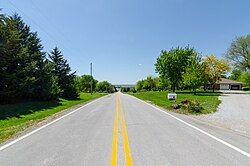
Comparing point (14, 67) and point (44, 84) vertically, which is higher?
point (14, 67)

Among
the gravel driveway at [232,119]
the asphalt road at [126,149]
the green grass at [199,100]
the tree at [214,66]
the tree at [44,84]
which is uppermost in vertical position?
the tree at [214,66]

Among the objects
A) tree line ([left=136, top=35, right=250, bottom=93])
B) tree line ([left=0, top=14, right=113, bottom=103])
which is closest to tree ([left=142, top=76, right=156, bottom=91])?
tree line ([left=136, top=35, right=250, bottom=93])

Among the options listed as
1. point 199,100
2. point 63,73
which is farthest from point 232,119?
point 63,73

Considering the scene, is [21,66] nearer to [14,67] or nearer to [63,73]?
[14,67]

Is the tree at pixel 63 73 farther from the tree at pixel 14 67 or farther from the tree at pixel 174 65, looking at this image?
the tree at pixel 174 65

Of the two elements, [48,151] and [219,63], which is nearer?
[48,151]

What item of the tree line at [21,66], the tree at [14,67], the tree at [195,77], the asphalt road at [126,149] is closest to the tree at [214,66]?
the tree at [195,77]

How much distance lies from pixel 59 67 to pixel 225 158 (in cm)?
4213

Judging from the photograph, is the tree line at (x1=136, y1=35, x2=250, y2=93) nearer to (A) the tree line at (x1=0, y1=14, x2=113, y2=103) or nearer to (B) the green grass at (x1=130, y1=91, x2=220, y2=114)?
(B) the green grass at (x1=130, y1=91, x2=220, y2=114)

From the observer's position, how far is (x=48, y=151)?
767 centimetres

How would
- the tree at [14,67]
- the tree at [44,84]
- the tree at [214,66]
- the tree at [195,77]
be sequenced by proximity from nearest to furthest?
1. the tree at [14,67]
2. the tree at [44,84]
3. the tree at [195,77]
4. the tree at [214,66]

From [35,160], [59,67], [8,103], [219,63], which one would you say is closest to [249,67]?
[219,63]

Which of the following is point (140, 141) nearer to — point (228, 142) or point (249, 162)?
point (228, 142)

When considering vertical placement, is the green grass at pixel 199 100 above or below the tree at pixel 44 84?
below
